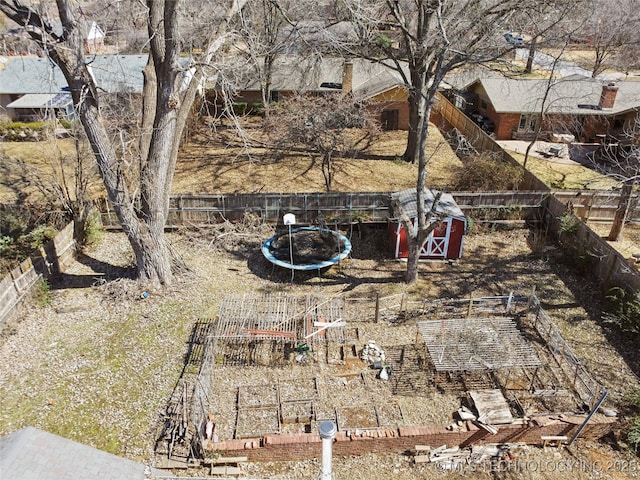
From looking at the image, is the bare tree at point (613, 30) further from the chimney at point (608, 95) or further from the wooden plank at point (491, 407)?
the wooden plank at point (491, 407)

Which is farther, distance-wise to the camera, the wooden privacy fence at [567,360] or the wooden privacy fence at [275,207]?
the wooden privacy fence at [275,207]

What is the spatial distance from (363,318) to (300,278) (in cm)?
289

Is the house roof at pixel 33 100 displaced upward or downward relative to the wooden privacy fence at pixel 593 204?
upward

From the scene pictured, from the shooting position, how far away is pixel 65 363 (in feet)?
37.6

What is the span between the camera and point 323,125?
755 inches

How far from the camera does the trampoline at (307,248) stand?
14797 millimetres

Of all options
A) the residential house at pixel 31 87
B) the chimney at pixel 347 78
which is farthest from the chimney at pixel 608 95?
the residential house at pixel 31 87

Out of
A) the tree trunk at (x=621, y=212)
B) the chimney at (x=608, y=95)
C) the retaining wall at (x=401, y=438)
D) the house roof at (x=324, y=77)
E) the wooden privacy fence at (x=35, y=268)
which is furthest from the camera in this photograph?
the chimney at (x=608, y=95)

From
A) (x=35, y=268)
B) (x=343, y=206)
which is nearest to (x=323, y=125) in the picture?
(x=343, y=206)

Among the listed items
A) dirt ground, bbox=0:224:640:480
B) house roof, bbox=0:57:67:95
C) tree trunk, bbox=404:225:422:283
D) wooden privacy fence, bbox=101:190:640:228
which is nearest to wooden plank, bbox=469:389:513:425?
dirt ground, bbox=0:224:640:480

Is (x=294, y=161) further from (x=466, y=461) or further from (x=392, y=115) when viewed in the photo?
(x=466, y=461)

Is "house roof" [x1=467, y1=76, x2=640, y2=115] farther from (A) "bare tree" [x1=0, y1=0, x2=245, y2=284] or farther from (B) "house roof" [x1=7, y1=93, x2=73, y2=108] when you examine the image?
(B) "house roof" [x1=7, y1=93, x2=73, y2=108]

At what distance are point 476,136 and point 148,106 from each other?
18.7 meters

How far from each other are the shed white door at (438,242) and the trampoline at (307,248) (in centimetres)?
271
